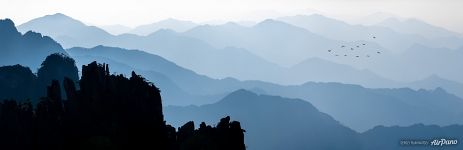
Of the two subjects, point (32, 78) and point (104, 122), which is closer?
point (104, 122)

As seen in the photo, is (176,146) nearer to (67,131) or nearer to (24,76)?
(67,131)

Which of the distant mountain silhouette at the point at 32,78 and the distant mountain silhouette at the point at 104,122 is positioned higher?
the distant mountain silhouette at the point at 32,78

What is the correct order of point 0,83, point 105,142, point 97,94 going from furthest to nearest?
point 0,83
point 97,94
point 105,142

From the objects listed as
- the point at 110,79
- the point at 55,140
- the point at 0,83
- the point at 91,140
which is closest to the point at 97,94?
the point at 110,79

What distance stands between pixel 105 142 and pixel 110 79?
61.1 feet

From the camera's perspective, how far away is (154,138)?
74.1m

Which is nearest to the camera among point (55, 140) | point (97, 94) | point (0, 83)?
point (55, 140)

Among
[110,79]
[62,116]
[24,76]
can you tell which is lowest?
[62,116]

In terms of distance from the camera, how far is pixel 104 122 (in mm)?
73250

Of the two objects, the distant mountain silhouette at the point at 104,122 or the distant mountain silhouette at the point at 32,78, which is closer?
the distant mountain silhouette at the point at 104,122

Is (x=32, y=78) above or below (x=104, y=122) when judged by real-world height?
above

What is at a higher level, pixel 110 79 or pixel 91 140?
pixel 110 79

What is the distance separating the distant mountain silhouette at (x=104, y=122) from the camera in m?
72.5

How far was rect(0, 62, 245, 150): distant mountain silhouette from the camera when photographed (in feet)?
238
